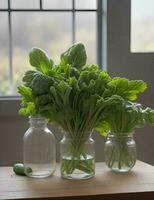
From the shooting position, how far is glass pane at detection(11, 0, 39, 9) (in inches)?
63.2

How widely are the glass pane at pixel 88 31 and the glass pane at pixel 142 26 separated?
0.16 metres

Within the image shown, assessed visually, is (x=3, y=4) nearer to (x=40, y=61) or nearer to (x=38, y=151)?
(x=40, y=61)

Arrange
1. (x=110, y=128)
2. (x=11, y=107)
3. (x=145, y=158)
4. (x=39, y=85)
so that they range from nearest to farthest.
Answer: (x=39, y=85) → (x=110, y=128) → (x=11, y=107) → (x=145, y=158)

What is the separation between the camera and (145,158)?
5.35ft

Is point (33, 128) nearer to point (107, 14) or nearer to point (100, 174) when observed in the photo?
point (100, 174)

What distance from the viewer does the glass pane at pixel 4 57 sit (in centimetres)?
160

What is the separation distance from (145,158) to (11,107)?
56 cm

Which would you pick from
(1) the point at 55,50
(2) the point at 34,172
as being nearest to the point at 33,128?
(2) the point at 34,172

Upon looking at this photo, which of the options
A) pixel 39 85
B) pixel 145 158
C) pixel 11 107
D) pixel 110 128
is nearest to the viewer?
pixel 39 85

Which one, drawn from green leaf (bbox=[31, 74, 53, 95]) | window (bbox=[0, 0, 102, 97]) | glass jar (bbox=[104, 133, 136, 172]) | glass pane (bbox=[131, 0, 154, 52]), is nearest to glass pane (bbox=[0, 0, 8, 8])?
window (bbox=[0, 0, 102, 97])

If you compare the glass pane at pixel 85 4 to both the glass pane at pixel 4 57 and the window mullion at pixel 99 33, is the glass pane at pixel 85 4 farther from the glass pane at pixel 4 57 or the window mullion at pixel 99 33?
the glass pane at pixel 4 57

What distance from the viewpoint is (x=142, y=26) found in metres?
1.68

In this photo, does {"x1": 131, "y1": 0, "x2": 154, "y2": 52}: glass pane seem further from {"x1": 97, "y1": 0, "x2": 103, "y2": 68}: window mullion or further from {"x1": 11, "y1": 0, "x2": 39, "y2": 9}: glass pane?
{"x1": 11, "y1": 0, "x2": 39, "y2": 9}: glass pane

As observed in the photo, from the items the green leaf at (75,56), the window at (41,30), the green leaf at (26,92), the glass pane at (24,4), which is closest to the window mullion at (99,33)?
the window at (41,30)
